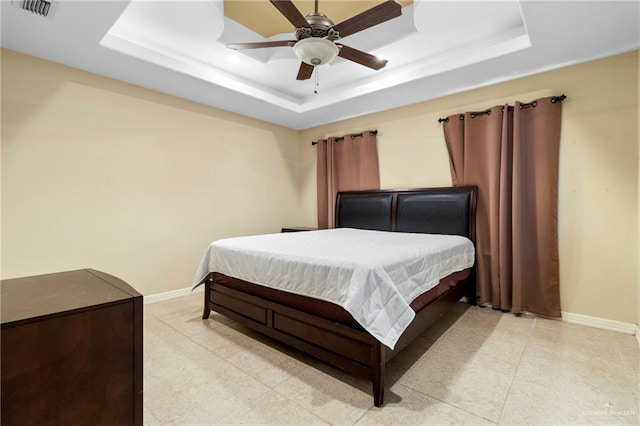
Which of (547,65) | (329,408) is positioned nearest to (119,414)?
(329,408)

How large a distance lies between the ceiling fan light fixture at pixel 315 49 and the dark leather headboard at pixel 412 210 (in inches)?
87.1

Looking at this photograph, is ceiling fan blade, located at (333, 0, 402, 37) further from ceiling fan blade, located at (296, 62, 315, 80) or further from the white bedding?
the white bedding

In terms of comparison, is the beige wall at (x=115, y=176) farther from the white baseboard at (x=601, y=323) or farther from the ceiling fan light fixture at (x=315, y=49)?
the white baseboard at (x=601, y=323)

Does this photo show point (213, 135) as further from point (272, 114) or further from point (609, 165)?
point (609, 165)

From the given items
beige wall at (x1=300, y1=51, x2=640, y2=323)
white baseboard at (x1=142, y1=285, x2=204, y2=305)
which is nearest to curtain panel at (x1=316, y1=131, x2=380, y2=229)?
beige wall at (x1=300, y1=51, x2=640, y2=323)

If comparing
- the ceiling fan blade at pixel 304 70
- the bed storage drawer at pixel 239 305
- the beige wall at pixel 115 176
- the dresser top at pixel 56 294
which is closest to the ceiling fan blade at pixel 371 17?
the ceiling fan blade at pixel 304 70

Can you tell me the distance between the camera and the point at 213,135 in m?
4.14

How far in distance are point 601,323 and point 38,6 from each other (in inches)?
210

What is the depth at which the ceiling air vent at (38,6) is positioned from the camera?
2.05 meters

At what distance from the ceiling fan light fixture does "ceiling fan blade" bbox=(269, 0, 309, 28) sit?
4.1 inches

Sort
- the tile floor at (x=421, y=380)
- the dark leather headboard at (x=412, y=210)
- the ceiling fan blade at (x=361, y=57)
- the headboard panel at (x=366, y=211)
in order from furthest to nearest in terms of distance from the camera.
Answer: the headboard panel at (x=366, y=211) → the dark leather headboard at (x=412, y=210) → the ceiling fan blade at (x=361, y=57) → the tile floor at (x=421, y=380)

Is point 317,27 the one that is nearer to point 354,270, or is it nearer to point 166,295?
point 354,270

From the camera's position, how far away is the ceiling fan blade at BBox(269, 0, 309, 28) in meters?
1.66

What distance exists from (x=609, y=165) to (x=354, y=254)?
264 centimetres
